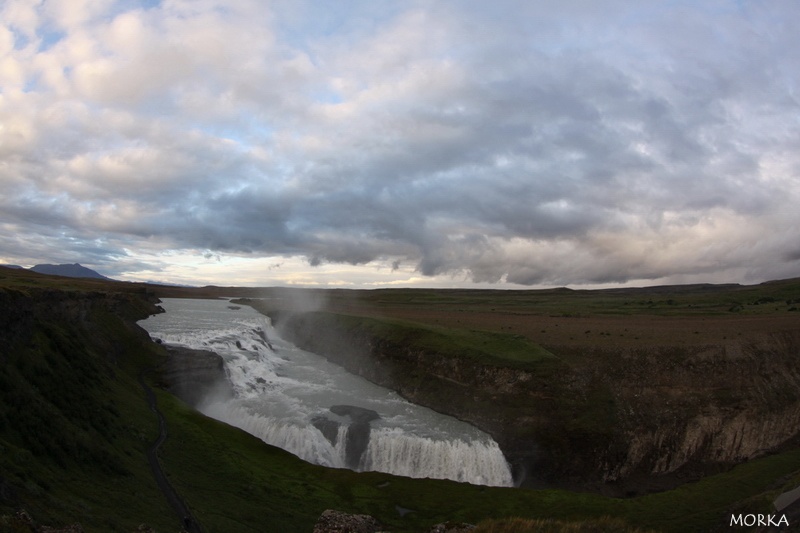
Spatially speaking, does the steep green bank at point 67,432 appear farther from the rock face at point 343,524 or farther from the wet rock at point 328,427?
the wet rock at point 328,427

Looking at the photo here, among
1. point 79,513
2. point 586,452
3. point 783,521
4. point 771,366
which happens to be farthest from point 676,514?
point 771,366

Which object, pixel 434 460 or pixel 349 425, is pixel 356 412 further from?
pixel 434 460

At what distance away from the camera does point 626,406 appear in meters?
44.2

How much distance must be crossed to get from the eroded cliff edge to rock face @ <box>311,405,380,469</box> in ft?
32.6

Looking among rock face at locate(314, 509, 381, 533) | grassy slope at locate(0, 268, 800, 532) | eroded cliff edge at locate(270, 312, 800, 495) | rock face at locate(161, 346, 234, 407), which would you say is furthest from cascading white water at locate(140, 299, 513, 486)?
rock face at locate(314, 509, 381, 533)

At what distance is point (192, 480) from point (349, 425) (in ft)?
51.8

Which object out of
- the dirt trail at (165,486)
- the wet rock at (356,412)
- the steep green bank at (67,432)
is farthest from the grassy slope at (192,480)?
the wet rock at (356,412)

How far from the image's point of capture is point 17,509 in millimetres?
13352

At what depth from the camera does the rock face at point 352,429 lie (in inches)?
1518

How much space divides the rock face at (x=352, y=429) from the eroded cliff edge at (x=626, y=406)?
994 centimetres

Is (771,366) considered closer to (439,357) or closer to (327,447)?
(439,357)

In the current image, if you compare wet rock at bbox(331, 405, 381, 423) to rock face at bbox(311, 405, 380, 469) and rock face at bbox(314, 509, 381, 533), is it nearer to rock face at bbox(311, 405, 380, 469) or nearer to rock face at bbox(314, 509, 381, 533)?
rock face at bbox(311, 405, 380, 469)

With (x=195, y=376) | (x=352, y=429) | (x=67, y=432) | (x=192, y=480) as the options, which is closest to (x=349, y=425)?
(x=352, y=429)

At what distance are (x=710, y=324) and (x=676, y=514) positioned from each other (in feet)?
179
